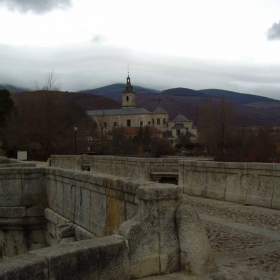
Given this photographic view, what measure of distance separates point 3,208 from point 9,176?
79 cm

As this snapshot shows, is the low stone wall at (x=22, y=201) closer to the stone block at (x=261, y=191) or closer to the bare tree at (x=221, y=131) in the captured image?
the stone block at (x=261, y=191)

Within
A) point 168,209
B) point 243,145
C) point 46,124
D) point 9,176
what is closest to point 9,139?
point 46,124

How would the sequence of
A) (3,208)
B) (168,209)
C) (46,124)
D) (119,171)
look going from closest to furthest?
(168,209)
(3,208)
(119,171)
(46,124)

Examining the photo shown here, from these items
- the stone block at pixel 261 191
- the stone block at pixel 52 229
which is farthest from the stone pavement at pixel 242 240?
the stone block at pixel 52 229

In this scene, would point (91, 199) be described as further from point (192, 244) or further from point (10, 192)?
point (10, 192)

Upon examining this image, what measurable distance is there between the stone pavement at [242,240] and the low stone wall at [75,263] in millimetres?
521

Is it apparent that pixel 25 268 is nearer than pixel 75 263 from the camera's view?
Yes

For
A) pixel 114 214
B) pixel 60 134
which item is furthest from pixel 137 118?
pixel 114 214

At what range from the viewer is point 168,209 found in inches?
188

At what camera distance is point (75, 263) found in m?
3.95

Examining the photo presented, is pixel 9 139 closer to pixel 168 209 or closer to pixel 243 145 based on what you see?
pixel 243 145

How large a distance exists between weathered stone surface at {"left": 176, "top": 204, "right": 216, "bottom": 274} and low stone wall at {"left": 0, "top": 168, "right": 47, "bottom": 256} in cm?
573

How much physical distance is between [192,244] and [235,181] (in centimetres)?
646

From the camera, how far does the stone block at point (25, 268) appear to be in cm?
344
